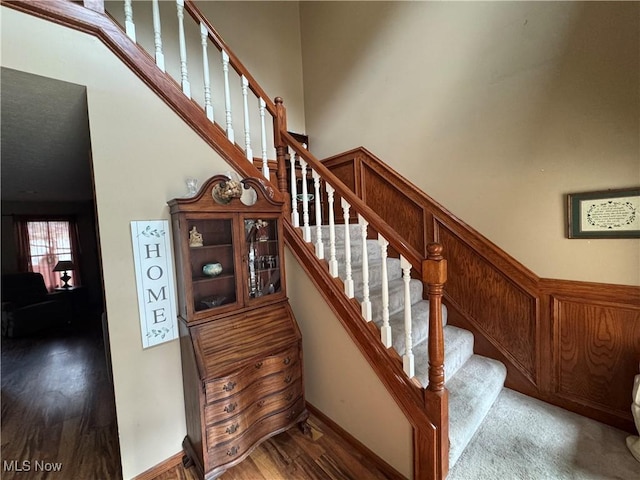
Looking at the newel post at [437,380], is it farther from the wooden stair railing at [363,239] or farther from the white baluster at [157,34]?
the white baluster at [157,34]

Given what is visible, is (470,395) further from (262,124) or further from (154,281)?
(262,124)

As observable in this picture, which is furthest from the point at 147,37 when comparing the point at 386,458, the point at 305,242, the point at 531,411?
the point at 531,411

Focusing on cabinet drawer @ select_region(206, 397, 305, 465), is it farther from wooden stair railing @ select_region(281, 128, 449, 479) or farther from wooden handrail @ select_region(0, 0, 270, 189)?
wooden handrail @ select_region(0, 0, 270, 189)

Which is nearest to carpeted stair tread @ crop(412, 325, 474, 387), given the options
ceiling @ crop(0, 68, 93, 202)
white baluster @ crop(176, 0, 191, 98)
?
white baluster @ crop(176, 0, 191, 98)

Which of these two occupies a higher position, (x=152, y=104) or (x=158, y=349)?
(x=152, y=104)

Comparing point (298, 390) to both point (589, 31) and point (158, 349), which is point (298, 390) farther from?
point (589, 31)

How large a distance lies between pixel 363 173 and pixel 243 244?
1.67 meters

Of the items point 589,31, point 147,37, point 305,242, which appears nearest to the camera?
point 589,31

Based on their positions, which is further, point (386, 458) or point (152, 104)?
point (152, 104)

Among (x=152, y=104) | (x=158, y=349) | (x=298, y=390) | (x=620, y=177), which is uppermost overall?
(x=152, y=104)

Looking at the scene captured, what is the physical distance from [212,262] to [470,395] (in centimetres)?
189

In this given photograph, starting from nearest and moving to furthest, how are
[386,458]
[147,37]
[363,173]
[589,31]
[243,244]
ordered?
1. [386,458]
2. [589,31]
3. [243,244]
4. [147,37]
5. [363,173]

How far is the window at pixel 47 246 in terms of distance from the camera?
202 inches

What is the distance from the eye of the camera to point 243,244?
1.72m
